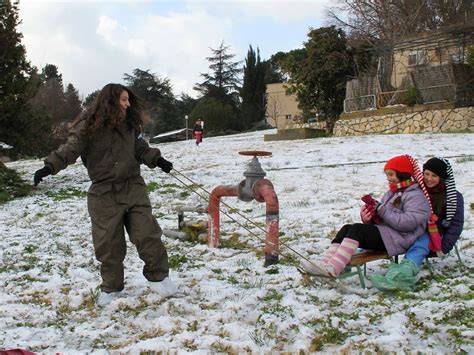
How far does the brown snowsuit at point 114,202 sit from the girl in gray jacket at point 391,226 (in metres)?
1.38

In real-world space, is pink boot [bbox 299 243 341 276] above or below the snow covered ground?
above

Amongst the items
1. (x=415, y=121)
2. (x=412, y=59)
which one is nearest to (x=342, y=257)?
(x=415, y=121)

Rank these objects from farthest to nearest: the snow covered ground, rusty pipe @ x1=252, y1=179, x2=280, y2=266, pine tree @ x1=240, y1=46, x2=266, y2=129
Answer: pine tree @ x1=240, y1=46, x2=266, y2=129 < rusty pipe @ x1=252, y1=179, x2=280, y2=266 < the snow covered ground

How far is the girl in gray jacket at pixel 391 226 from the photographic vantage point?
4.33 m

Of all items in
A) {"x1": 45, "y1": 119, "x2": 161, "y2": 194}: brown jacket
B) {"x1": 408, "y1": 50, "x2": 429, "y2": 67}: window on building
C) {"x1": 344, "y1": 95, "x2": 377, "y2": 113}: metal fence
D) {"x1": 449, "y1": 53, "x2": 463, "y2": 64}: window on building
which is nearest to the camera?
{"x1": 45, "y1": 119, "x2": 161, "y2": 194}: brown jacket

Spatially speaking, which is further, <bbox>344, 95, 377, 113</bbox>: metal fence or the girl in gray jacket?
<bbox>344, 95, 377, 113</bbox>: metal fence

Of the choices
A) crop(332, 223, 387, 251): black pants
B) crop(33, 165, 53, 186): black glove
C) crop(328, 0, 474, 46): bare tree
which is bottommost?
crop(332, 223, 387, 251): black pants

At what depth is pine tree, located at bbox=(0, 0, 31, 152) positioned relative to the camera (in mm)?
13023

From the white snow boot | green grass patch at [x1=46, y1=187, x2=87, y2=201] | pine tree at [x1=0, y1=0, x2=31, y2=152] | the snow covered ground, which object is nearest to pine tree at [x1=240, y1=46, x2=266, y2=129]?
pine tree at [x1=0, y1=0, x2=31, y2=152]

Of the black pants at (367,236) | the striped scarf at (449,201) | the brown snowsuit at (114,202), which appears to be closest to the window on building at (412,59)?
the striped scarf at (449,201)

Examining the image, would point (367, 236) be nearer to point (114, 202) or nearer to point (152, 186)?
point (114, 202)

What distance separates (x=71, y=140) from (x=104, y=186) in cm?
46

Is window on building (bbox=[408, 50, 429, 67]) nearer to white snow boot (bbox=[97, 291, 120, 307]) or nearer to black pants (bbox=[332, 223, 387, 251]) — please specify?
black pants (bbox=[332, 223, 387, 251])

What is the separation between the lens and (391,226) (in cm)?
442
